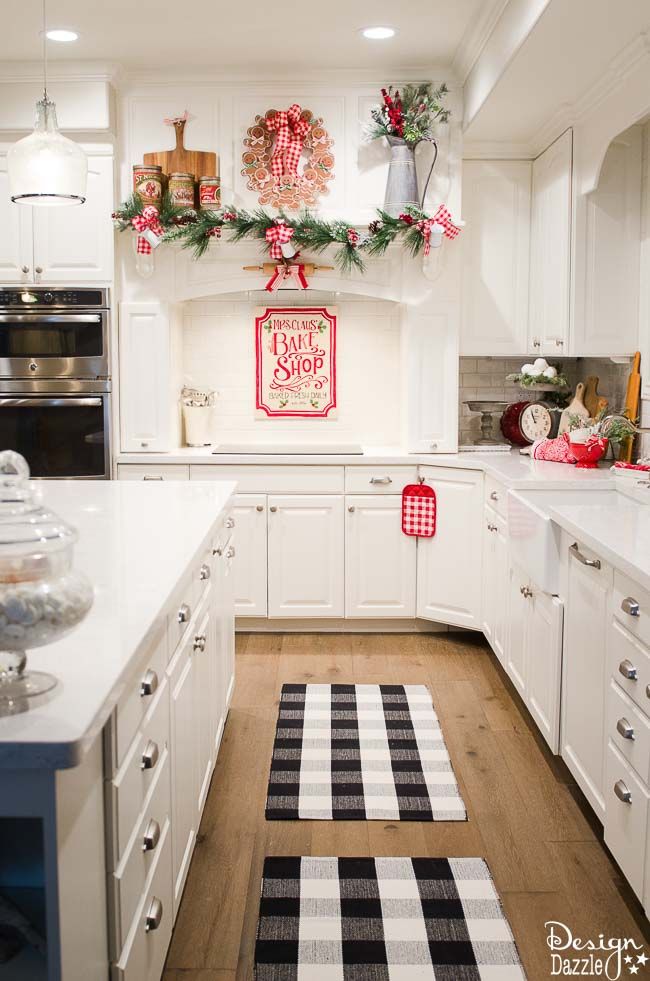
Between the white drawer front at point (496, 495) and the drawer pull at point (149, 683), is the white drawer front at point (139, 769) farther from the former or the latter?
the white drawer front at point (496, 495)

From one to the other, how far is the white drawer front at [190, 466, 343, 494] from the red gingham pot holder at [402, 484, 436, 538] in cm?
34

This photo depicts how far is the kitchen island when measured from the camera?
4.13ft

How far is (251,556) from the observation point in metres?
4.68

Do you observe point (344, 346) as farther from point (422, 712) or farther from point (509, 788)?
point (509, 788)

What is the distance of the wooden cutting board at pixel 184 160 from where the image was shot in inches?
178

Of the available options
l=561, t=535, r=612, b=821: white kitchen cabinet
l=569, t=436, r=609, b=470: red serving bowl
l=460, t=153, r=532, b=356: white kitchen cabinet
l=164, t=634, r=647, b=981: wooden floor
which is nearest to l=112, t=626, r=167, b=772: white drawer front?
l=164, t=634, r=647, b=981: wooden floor

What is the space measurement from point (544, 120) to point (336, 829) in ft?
10.4

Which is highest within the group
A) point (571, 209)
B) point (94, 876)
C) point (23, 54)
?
point (23, 54)

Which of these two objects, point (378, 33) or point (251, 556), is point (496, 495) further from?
point (378, 33)

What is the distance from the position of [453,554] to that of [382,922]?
2415 millimetres

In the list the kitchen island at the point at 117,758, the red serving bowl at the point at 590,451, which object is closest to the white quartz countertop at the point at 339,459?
the red serving bowl at the point at 590,451

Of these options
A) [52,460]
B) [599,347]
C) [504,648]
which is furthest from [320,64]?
[504,648]

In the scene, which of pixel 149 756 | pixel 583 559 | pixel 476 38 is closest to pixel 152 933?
pixel 149 756

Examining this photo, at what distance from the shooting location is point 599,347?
4.13 m
